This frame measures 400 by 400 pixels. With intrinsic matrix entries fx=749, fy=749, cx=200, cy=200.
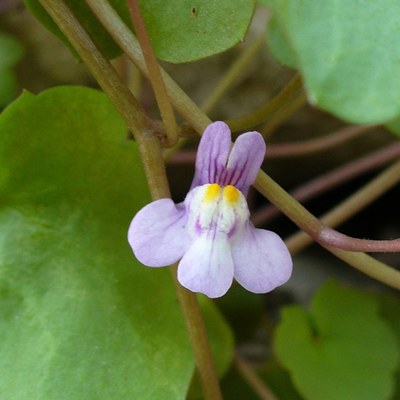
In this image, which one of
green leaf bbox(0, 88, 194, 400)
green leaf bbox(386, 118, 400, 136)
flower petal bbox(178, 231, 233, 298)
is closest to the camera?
flower petal bbox(178, 231, 233, 298)

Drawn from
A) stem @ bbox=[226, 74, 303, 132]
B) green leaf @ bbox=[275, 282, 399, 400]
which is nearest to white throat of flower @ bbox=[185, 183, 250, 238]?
stem @ bbox=[226, 74, 303, 132]

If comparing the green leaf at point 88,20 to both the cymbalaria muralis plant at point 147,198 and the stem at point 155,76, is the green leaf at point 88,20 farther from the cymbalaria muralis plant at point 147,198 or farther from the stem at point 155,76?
the stem at point 155,76

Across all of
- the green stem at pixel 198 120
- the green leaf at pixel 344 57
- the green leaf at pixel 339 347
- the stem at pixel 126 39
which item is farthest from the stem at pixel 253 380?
the green leaf at pixel 344 57

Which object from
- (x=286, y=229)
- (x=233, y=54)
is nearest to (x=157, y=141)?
(x=233, y=54)

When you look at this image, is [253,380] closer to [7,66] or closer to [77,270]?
[77,270]

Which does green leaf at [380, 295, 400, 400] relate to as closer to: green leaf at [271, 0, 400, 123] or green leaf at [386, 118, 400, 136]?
green leaf at [386, 118, 400, 136]

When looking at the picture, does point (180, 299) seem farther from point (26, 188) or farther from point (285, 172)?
point (285, 172)
